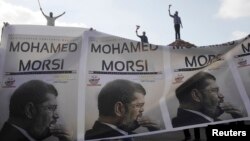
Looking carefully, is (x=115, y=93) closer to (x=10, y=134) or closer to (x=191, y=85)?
(x=191, y=85)

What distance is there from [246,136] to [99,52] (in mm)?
2648

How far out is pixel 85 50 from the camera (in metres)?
5.93

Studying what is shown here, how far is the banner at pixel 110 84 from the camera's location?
5535mm

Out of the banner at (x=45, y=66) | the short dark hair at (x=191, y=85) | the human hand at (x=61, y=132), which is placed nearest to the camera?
the human hand at (x=61, y=132)

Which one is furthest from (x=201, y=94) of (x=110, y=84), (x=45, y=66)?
(x=45, y=66)

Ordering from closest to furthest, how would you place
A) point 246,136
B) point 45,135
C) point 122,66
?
point 246,136 → point 45,135 → point 122,66

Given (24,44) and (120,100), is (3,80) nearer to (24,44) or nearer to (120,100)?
(24,44)

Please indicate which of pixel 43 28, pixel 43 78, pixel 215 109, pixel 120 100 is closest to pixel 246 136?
pixel 215 109

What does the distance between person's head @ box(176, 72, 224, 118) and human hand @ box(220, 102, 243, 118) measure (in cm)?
6

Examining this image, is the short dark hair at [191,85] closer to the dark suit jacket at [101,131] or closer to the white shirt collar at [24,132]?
the dark suit jacket at [101,131]

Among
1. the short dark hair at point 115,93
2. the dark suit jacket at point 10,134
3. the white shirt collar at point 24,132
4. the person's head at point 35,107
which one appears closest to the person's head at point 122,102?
the short dark hair at point 115,93

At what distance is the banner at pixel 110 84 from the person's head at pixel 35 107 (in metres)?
0.01

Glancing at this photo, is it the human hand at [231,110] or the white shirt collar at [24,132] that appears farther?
the human hand at [231,110]

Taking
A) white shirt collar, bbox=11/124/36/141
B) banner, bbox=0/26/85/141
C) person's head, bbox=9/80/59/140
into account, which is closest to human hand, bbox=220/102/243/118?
banner, bbox=0/26/85/141
